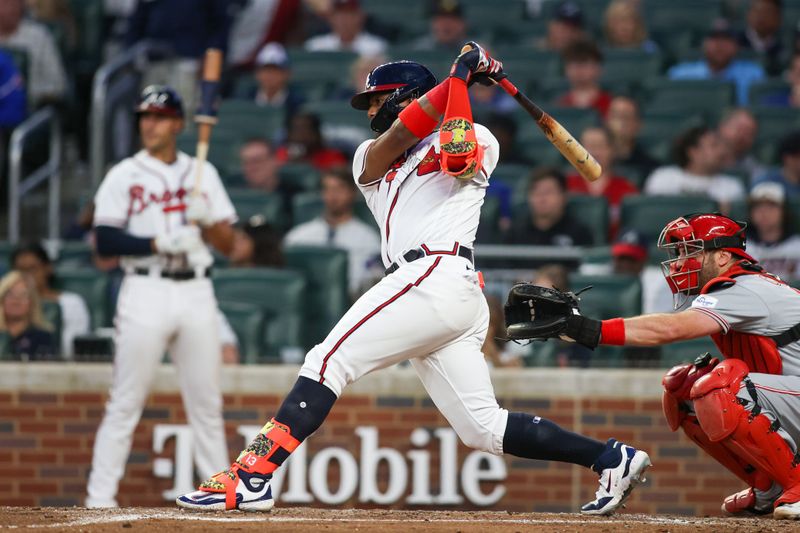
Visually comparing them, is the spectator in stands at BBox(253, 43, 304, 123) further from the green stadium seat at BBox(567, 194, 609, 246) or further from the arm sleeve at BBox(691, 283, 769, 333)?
the arm sleeve at BBox(691, 283, 769, 333)

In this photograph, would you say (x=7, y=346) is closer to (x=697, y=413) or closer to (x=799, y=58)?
(x=697, y=413)

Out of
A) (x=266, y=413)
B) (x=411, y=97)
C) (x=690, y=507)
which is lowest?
(x=690, y=507)

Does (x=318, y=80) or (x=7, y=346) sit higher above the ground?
(x=318, y=80)

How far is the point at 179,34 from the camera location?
967 centimetres

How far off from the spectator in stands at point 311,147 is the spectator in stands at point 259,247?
53.7 inches

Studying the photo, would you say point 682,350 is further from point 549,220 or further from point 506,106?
point 506,106

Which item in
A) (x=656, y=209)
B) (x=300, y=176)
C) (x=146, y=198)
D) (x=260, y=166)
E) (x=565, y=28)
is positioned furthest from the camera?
(x=565, y=28)

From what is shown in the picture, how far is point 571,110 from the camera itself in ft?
28.3

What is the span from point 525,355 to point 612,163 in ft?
6.27

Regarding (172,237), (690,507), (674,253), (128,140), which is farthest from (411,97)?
(128,140)

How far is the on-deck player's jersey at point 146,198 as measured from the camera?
619 centimetres

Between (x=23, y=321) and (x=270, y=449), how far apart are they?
3.15 metres

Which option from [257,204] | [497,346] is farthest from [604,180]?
[257,204]

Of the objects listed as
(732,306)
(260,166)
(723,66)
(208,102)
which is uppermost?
(723,66)
